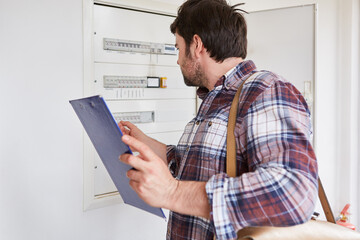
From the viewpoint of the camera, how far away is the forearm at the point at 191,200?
0.79 m

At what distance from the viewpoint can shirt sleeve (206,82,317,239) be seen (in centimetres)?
75

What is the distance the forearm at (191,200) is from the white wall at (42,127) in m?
1.12

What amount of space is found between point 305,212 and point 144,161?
36 centimetres

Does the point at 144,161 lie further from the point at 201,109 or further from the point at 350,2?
the point at 350,2

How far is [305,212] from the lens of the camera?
0.76 m

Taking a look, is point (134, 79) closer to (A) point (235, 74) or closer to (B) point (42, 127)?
(B) point (42, 127)

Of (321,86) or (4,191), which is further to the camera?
(321,86)

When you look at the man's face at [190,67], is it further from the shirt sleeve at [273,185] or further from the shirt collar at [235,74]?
the shirt sleeve at [273,185]

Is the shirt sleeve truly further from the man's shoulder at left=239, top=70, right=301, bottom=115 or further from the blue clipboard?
the blue clipboard

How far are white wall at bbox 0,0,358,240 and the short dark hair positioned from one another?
2.80 feet

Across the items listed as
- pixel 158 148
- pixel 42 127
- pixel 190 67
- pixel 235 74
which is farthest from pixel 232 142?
pixel 42 127

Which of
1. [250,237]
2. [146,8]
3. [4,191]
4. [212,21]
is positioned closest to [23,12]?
[146,8]

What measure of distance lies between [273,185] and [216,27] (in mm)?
563

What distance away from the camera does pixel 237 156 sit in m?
0.94
